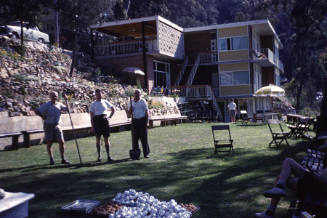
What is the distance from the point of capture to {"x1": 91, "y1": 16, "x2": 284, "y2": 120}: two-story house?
2605 centimetres

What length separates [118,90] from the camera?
20.1 meters

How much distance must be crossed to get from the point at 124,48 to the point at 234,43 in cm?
951

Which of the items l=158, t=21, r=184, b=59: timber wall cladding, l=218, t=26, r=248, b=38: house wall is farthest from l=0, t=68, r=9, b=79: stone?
l=218, t=26, r=248, b=38: house wall

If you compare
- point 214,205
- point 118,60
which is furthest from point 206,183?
point 118,60

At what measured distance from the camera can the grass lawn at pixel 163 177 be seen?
509 centimetres

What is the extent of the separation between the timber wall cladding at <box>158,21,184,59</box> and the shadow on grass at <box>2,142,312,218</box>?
18.4 m

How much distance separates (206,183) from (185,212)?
2.01 meters

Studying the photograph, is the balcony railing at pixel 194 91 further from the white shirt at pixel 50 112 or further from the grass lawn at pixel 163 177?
the white shirt at pixel 50 112

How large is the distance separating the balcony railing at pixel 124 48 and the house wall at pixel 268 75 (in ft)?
48.4

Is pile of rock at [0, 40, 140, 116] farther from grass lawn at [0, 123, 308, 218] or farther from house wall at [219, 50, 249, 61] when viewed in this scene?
house wall at [219, 50, 249, 61]

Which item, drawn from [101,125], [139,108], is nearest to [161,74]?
[139,108]

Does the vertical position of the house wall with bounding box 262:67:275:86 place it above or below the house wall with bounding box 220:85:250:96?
above

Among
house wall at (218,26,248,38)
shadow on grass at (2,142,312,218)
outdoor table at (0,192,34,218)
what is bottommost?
shadow on grass at (2,142,312,218)

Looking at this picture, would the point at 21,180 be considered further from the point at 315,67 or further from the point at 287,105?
the point at 315,67
